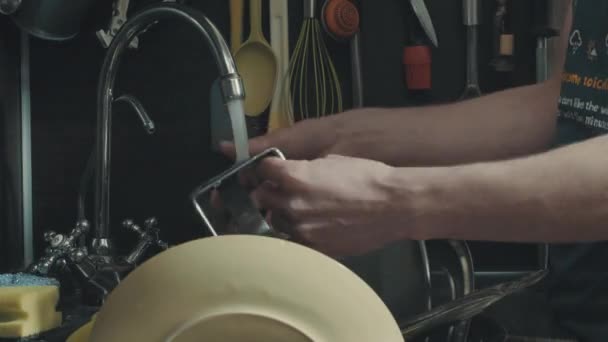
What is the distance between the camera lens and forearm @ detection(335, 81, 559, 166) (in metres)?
0.98

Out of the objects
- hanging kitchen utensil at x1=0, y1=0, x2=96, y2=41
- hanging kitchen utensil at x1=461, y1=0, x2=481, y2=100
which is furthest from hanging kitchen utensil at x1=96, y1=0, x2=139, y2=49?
hanging kitchen utensil at x1=461, y1=0, x2=481, y2=100

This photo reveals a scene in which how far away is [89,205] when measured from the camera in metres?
1.24

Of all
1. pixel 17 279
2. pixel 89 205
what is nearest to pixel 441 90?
pixel 89 205

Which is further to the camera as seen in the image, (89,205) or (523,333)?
(89,205)

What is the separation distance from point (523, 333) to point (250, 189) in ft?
1.50

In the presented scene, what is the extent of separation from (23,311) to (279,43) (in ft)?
2.10

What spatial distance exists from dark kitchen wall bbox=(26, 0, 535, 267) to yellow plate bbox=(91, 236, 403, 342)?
0.83 metres

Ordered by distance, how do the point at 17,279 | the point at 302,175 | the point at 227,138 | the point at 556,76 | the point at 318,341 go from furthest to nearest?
the point at 227,138 → the point at 556,76 → the point at 17,279 → the point at 302,175 → the point at 318,341

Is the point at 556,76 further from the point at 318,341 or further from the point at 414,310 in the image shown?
the point at 318,341

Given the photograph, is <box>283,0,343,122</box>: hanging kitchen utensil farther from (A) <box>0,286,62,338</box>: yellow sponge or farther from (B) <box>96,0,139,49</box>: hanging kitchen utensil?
(A) <box>0,286,62,338</box>: yellow sponge

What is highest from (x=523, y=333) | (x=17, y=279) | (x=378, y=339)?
(x=378, y=339)

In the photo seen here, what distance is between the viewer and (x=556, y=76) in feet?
3.19

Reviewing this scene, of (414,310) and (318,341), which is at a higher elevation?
(318,341)

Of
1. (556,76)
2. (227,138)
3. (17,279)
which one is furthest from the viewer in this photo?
(227,138)
